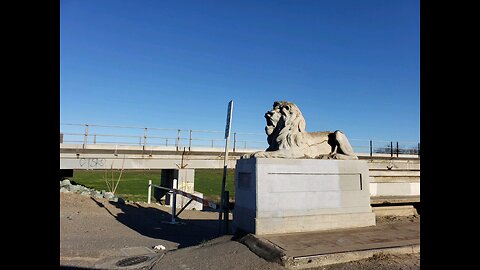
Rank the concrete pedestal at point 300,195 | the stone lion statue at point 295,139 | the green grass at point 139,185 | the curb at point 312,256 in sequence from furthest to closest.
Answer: the green grass at point 139,185, the stone lion statue at point 295,139, the concrete pedestal at point 300,195, the curb at point 312,256

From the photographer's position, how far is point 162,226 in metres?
12.1

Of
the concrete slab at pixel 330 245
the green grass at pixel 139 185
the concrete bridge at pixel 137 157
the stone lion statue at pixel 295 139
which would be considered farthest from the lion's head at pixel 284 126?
the green grass at pixel 139 185

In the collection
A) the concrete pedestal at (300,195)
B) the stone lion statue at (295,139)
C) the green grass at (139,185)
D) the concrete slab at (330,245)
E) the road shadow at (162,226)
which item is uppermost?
the stone lion statue at (295,139)

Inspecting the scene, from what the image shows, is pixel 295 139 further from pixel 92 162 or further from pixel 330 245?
pixel 92 162

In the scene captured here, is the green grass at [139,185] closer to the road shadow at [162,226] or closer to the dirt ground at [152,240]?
the road shadow at [162,226]

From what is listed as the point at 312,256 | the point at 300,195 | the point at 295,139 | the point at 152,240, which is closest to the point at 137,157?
the point at 152,240

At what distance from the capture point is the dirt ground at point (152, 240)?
563cm

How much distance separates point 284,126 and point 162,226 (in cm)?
650
